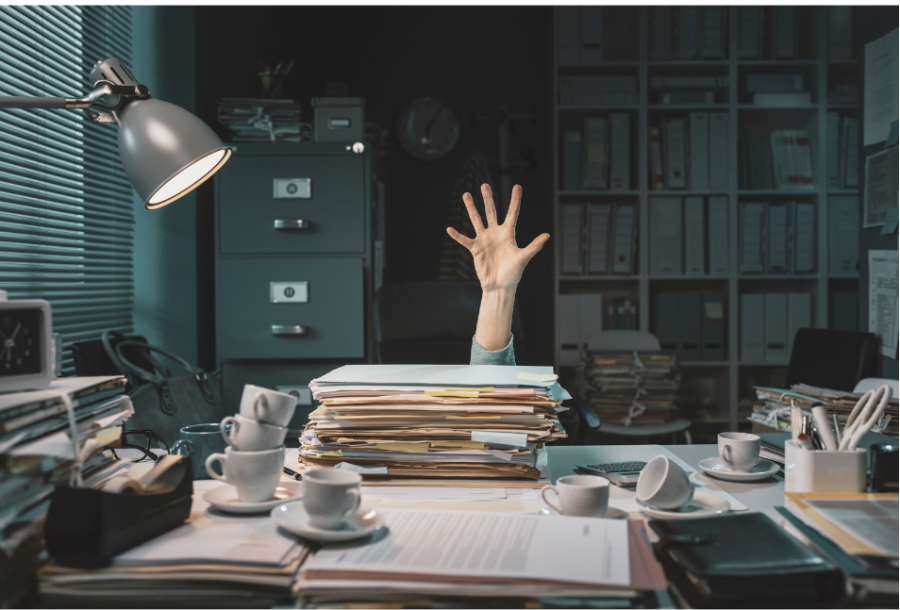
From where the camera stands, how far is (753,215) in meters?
3.14

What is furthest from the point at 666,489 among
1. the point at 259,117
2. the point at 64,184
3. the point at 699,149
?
the point at 699,149

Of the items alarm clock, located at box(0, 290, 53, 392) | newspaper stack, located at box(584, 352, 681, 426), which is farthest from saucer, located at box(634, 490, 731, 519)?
newspaper stack, located at box(584, 352, 681, 426)

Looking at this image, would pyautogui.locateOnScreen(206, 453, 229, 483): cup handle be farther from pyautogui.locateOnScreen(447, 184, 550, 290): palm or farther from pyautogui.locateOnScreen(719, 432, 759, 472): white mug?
pyautogui.locateOnScreen(719, 432, 759, 472): white mug

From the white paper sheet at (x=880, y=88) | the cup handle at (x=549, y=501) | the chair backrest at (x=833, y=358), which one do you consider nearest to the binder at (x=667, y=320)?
the chair backrest at (x=833, y=358)

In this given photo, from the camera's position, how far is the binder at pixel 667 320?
3121 millimetres

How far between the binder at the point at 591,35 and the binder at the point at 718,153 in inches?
24.9

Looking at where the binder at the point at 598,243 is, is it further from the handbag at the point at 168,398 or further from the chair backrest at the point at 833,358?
the handbag at the point at 168,398

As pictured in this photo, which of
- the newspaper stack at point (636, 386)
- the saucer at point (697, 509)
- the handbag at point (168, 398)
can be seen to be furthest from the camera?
the newspaper stack at point (636, 386)

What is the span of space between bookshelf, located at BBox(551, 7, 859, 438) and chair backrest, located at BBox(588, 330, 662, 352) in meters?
0.11

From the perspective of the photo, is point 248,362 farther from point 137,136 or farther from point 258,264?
point 137,136

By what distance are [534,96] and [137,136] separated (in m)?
2.86

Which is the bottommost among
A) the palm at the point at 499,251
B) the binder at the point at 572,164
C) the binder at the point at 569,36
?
the palm at the point at 499,251

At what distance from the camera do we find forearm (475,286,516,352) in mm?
1277

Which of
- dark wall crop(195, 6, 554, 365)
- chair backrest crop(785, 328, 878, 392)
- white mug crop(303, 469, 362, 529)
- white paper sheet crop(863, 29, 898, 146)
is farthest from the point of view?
dark wall crop(195, 6, 554, 365)
